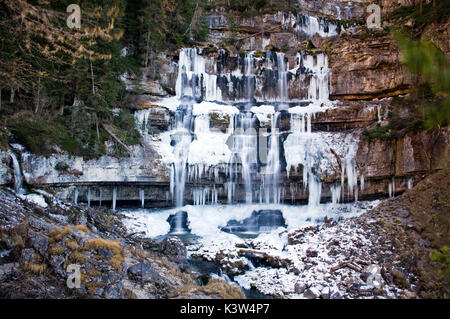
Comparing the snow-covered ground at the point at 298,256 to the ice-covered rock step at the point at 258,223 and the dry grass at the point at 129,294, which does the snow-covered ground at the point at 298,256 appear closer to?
the ice-covered rock step at the point at 258,223

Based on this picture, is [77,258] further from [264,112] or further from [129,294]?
[264,112]

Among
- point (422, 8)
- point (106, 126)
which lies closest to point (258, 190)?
point (106, 126)

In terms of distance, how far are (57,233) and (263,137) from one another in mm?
13460

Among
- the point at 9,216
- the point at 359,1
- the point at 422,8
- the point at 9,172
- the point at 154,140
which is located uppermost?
the point at 359,1

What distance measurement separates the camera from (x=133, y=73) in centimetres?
1966

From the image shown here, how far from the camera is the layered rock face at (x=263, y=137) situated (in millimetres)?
16156

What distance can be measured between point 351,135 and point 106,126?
14.6 metres

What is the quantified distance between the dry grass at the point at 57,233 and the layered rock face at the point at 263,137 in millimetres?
6373

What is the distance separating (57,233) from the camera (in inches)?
315

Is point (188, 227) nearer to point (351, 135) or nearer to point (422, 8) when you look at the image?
point (351, 135)

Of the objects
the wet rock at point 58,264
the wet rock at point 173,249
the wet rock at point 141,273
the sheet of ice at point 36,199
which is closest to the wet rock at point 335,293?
the wet rock at point 141,273

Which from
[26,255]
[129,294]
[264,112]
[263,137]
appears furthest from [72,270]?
[264,112]

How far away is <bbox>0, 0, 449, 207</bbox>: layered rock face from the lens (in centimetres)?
1616

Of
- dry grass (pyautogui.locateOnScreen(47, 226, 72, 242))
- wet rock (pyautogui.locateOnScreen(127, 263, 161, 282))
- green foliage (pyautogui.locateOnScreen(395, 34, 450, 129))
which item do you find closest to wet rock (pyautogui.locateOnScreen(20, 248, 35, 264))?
dry grass (pyautogui.locateOnScreen(47, 226, 72, 242))
